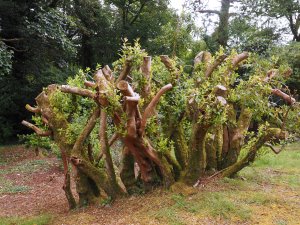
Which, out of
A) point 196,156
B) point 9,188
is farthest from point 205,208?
point 9,188

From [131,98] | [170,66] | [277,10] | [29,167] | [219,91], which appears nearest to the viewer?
[131,98]

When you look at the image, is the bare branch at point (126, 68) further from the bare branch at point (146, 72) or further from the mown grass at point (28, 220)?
the mown grass at point (28, 220)

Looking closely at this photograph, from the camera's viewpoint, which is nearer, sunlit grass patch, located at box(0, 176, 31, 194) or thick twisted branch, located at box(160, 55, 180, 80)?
thick twisted branch, located at box(160, 55, 180, 80)

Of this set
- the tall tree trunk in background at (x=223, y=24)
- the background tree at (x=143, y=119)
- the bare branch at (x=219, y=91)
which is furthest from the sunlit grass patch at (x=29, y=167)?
the tall tree trunk in background at (x=223, y=24)

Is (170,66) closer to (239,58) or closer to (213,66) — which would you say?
(213,66)

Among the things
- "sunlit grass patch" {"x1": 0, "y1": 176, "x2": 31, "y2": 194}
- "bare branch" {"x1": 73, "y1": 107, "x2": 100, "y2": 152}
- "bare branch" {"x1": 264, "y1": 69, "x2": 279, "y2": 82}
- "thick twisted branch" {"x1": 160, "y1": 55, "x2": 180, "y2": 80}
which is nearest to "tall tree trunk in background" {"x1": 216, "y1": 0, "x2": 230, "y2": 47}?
"bare branch" {"x1": 264, "y1": 69, "x2": 279, "y2": 82}

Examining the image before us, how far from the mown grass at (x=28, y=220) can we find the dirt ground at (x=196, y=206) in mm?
104

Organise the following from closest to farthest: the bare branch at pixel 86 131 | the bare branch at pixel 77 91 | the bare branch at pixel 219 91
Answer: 1. the bare branch at pixel 219 91
2. the bare branch at pixel 77 91
3. the bare branch at pixel 86 131

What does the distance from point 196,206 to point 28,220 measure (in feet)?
7.93

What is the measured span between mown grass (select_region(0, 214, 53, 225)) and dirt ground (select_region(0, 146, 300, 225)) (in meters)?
0.10

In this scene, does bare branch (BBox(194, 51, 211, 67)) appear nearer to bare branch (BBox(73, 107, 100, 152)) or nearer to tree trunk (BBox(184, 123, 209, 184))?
tree trunk (BBox(184, 123, 209, 184))

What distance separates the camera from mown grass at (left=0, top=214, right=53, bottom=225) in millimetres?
5047

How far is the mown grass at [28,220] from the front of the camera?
5047 millimetres

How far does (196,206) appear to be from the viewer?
4.75m
